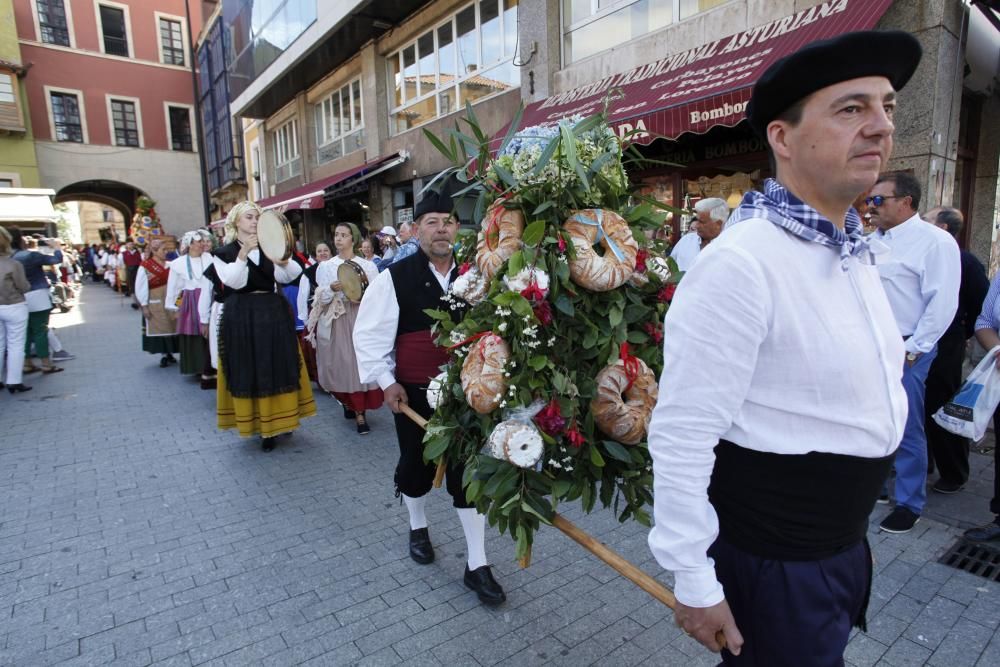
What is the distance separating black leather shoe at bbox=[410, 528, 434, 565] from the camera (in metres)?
3.27

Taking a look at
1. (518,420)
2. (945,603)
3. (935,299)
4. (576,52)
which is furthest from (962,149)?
(518,420)

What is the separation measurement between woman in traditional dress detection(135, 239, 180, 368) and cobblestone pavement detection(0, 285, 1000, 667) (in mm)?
3734

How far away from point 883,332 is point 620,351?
800 mm

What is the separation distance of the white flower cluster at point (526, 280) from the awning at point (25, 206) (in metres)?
20.3

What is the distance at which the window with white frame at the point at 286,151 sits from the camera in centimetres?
2047

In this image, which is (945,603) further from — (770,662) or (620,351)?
(620,351)

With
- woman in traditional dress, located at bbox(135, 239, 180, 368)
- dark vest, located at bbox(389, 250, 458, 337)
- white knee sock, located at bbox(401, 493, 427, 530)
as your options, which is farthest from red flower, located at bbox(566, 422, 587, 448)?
woman in traditional dress, located at bbox(135, 239, 180, 368)

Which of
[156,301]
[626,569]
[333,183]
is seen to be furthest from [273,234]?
[333,183]

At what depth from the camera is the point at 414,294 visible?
3.03 m

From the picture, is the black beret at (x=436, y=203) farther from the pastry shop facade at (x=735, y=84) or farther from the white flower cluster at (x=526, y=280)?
the pastry shop facade at (x=735, y=84)

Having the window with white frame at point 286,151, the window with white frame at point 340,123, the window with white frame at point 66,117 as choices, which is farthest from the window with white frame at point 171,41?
the window with white frame at point 340,123

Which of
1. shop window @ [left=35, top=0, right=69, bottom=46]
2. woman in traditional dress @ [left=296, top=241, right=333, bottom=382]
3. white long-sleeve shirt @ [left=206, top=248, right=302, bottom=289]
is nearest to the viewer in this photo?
white long-sleeve shirt @ [left=206, top=248, right=302, bottom=289]

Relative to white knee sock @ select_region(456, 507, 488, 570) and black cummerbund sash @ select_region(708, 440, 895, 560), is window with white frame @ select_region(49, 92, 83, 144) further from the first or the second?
black cummerbund sash @ select_region(708, 440, 895, 560)

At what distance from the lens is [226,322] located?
5.01 meters
